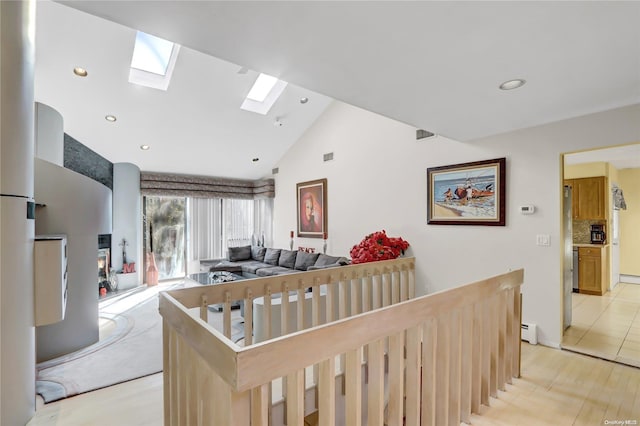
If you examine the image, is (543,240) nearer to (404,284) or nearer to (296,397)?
(404,284)

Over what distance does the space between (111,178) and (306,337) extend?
6.61 metres

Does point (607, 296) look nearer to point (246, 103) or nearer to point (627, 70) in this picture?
point (627, 70)

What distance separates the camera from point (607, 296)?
16.6 feet

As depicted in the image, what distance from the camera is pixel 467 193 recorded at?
12.6 ft

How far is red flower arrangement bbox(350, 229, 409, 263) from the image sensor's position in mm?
4152

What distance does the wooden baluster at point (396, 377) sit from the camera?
4.89 ft

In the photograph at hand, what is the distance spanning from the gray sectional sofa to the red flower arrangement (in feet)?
2.71

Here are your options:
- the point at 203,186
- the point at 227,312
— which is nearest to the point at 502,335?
the point at 227,312

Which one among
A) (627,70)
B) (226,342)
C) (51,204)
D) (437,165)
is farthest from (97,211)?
(627,70)

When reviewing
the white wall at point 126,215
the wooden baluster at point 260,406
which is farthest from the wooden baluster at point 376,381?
the white wall at point 126,215

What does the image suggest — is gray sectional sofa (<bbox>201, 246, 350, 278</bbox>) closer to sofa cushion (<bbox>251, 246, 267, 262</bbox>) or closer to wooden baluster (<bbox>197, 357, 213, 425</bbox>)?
sofa cushion (<bbox>251, 246, 267, 262</bbox>)

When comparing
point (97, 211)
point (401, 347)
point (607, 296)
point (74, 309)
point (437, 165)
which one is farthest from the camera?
point (607, 296)

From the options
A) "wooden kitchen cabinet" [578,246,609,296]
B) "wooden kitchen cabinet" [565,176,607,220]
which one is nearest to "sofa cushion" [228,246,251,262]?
"wooden kitchen cabinet" [578,246,609,296]

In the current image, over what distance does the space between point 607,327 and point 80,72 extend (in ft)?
23.4
